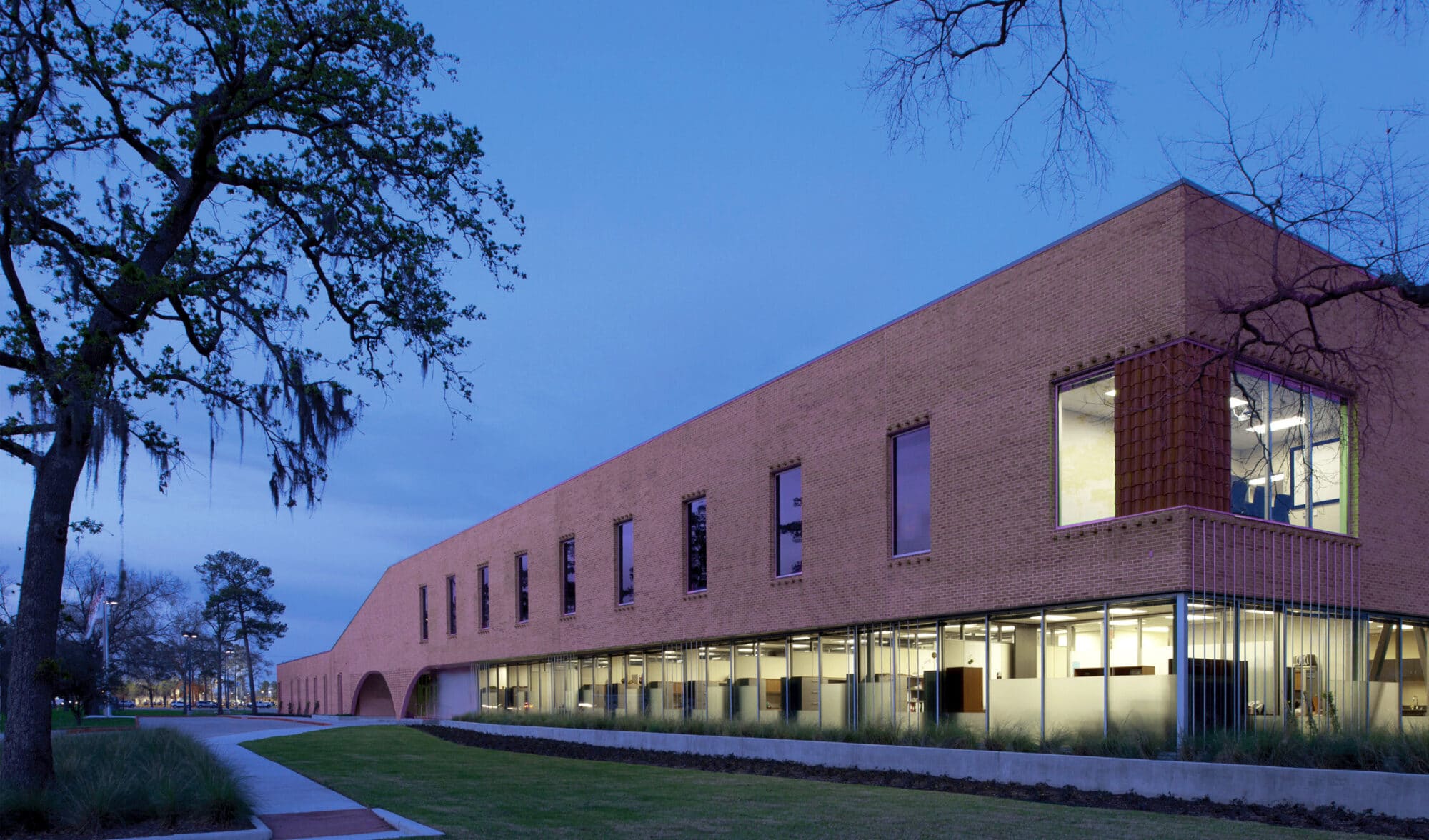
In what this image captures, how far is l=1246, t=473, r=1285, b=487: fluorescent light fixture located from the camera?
734 inches

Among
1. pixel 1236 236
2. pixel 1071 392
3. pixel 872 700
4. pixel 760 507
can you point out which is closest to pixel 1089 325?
pixel 1071 392

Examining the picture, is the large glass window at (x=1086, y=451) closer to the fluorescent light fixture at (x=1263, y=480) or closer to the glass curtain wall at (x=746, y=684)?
the fluorescent light fixture at (x=1263, y=480)

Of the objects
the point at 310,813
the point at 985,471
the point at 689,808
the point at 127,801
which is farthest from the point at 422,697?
the point at 127,801

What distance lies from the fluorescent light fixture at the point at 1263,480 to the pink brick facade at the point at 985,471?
31.3 inches

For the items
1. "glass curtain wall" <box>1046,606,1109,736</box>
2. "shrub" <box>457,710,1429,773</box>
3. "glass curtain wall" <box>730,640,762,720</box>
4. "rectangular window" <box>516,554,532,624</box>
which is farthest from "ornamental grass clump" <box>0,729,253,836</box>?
"rectangular window" <box>516,554,532,624</box>

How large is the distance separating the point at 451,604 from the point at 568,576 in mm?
14830

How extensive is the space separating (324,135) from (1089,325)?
12.6 meters

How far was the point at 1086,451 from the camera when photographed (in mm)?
19281

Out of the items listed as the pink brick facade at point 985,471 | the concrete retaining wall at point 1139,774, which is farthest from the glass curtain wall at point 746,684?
the concrete retaining wall at point 1139,774

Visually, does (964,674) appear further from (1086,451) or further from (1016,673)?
(1086,451)

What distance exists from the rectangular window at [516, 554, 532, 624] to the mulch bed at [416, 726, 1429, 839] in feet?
44.3

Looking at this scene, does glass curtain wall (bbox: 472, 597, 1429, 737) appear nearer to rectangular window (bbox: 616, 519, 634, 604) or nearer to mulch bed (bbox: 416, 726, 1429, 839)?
mulch bed (bbox: 416, 726, 1429, 839)

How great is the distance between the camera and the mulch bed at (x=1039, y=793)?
12.8m

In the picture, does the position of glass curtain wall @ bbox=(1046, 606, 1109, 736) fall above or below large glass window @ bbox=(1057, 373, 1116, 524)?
below
